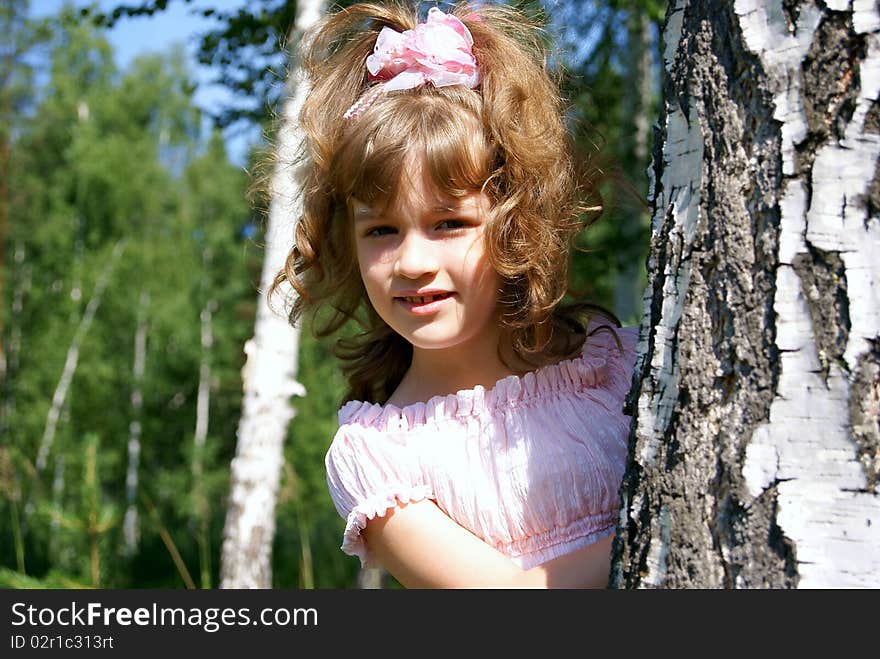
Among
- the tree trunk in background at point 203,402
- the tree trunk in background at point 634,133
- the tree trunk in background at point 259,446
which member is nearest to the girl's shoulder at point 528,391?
the tree trunk in background at point 259,446

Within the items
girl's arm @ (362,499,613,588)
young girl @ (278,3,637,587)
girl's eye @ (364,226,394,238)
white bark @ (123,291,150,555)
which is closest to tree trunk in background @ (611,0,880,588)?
girl's arm @ (362,499,613,588)

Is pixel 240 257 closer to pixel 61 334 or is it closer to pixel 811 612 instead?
pixel 61 334

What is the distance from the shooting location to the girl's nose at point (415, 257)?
58.6 inches

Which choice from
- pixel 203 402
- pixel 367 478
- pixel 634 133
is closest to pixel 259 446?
pixel 367 478

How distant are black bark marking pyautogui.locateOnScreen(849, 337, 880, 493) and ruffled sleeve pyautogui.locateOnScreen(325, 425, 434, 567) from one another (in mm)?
754

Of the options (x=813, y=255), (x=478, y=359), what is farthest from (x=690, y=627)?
(x=478, y=359)

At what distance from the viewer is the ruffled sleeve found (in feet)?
4.94

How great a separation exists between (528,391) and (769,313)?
0.68 metres

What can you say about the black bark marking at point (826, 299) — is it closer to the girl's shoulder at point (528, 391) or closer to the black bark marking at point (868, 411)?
the black bark marking at point (868, 411)

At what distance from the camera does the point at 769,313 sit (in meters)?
0.99

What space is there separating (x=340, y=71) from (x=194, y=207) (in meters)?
19.2

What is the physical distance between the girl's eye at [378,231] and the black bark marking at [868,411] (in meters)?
0.86

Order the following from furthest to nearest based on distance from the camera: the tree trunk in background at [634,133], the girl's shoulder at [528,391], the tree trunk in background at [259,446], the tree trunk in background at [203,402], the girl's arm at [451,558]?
the tree trunk in background at [203,402], the tree trunk in background at [634,133], the tree trunk in background at [259,446], the girl's shoulder at [528,391], the girl's arm at [451,558]

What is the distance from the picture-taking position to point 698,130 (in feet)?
3.55
